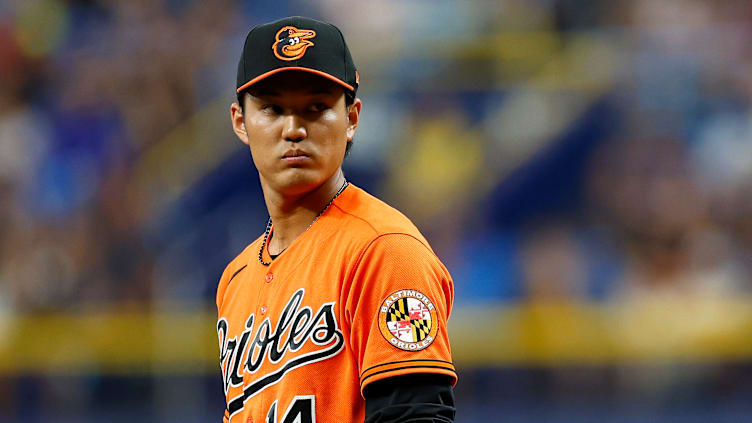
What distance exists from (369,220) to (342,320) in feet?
0.81

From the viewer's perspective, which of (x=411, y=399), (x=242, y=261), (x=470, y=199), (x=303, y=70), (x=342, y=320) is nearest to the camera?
(x=411, y=399)

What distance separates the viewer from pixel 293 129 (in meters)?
2.36

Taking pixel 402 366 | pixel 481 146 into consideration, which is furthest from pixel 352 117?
pixel 481 146

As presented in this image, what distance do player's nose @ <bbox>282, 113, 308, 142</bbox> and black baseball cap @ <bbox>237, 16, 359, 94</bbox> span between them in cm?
12

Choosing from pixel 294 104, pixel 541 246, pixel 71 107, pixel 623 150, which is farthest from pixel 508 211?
pixel 294 104

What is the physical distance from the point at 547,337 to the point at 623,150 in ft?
5.12

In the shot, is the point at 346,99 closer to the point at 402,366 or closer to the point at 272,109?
the point at 272,109

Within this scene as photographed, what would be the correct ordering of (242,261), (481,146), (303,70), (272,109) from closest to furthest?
(303,70), (272,109), (242,261), (481,146)

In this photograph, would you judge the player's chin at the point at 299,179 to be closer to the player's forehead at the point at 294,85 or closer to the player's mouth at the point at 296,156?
the player's mouth at the point at 296,156

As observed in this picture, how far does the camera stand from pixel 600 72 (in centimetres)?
742

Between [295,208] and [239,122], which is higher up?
[239,122]

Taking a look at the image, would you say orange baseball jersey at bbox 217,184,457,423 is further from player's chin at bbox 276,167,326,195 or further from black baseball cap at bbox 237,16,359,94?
black baseball cap at bbox 237,16,359,94

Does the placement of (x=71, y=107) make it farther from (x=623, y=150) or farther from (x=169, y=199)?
(x=623, y=150)

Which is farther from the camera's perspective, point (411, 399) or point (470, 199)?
point (470, 199)
